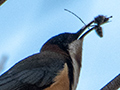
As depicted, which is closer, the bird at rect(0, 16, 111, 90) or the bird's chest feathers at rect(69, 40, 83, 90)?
the bird at rect(0, 16, 111, 90)

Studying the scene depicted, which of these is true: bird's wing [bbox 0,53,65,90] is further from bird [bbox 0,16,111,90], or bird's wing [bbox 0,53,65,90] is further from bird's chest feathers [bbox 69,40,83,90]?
bird's chest feathers [bbox 69,40,83,90]

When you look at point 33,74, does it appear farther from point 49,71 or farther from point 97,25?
point 97,25

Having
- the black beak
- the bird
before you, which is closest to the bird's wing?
the bird

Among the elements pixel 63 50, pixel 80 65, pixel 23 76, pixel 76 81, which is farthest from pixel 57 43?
pixel 23 76

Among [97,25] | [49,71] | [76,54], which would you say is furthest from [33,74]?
[97,25]

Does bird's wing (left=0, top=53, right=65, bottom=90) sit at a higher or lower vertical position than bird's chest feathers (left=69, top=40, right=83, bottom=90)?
higher

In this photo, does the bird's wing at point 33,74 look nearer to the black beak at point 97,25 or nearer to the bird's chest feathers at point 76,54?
the bird's chest feathers at point 76,54

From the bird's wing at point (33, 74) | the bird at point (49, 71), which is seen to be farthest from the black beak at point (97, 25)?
the bird's wing at point (33, 74)

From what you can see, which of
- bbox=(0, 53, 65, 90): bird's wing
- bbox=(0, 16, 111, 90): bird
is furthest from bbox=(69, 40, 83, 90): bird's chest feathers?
bbox=(0, 53, 65, 90): bird's wing

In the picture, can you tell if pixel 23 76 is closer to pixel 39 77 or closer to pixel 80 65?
pixel 39 77
